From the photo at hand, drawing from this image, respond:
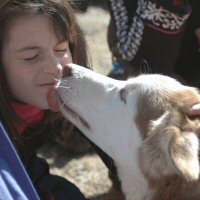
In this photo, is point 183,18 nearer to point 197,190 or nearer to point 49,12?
point 49,12

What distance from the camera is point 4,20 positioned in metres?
2.14

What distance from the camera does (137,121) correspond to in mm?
2250

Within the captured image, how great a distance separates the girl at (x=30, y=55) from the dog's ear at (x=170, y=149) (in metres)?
0.55

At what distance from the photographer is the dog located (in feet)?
6.73

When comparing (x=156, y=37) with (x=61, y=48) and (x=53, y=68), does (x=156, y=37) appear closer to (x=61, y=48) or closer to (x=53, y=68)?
(x=61, y=48)

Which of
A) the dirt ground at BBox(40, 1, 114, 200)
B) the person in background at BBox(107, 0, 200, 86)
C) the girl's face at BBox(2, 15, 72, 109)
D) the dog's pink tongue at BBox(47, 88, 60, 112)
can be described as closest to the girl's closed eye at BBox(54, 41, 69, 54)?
the girl's face at BBox(2, 15, 72, 109)

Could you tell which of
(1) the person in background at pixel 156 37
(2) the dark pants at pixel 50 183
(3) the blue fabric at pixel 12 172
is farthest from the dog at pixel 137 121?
(1) the person in background at pixel 156 37

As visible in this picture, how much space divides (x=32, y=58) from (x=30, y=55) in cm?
2

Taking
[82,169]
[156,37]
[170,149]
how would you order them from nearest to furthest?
[170,149] → [156,37] → [82,169]

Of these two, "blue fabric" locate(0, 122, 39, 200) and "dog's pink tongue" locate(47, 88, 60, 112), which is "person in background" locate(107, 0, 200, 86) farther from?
"blue fabric" locate(0, 122, 39, 200)

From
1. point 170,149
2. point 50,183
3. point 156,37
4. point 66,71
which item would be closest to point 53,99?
point 66,71

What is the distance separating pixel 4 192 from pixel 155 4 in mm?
1828

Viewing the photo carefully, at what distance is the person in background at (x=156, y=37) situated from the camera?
308 cm

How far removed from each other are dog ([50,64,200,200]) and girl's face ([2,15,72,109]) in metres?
0.08
